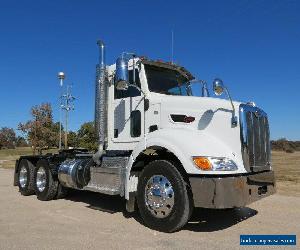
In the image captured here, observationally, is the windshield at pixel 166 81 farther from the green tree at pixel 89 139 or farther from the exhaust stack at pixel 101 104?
the green tree at pixel 89 139

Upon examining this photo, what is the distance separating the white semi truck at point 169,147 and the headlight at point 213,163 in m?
0.02

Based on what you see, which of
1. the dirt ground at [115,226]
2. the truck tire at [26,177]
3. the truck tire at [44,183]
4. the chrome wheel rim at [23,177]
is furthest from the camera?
the chrome wheel rim at [23,177]

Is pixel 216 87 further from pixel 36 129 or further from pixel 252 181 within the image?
pixel 36 129

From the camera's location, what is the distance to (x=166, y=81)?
28.0 ft

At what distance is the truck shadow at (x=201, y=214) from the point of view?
709cm

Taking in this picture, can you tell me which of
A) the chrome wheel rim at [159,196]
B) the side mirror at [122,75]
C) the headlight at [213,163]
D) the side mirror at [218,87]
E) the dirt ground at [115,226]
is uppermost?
the side mirror at [122,75]

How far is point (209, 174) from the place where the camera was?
6156 mm

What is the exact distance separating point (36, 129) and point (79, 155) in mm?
33702

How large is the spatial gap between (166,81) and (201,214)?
9.33 feet

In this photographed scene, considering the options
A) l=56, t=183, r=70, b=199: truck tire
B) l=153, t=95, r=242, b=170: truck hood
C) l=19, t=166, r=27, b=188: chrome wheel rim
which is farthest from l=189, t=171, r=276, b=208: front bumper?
l=19, t=166, r=27, b=188: chrome wheel rim

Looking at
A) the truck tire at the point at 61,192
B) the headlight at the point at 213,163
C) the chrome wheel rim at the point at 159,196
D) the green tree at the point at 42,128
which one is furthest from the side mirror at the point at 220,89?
the green tree at the point at 42,128

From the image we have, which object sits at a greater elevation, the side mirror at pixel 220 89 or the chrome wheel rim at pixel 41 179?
the side mirror at pixel 220 89

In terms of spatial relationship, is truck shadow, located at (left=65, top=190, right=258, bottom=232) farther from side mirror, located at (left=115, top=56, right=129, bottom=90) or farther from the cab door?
side mirror, located at (left=115, top=56, right=129, bottom=90)

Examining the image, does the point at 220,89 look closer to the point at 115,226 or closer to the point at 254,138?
the point at 254,138
